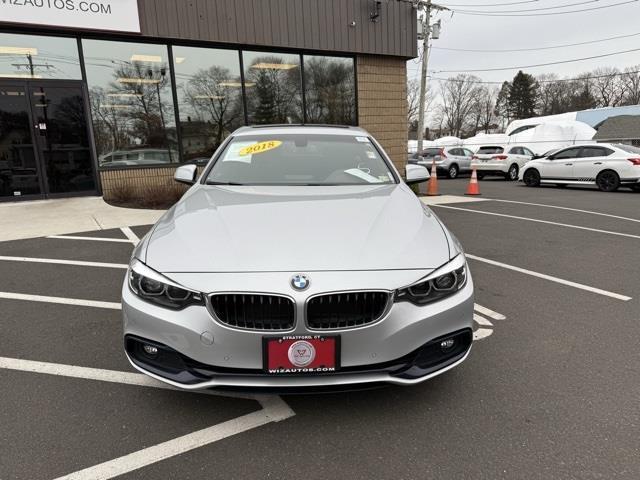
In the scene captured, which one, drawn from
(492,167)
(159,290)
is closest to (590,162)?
(492,167)

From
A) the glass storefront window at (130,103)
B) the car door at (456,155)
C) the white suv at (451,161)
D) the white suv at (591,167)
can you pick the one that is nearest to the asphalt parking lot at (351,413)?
the glass storefront window at (130,103)

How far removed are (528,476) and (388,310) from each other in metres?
0.94

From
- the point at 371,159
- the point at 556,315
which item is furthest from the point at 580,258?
the point at 371,159

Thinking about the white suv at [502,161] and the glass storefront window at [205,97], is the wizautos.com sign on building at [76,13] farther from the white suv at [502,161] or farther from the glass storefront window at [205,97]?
the white suv at [502,161]

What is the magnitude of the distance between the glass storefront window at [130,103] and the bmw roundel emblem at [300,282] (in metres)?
9.58

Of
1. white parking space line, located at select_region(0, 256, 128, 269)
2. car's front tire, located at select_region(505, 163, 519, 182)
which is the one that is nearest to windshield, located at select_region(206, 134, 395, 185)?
white parking space line, located at select_region(0, 256, 128, 269)

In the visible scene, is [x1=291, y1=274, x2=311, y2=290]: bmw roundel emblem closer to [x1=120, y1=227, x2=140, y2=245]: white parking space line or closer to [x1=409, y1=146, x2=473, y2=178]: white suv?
[x1=120, y1=227, x2=140, y2=245]: white parking space line

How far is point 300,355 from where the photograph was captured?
208 cm

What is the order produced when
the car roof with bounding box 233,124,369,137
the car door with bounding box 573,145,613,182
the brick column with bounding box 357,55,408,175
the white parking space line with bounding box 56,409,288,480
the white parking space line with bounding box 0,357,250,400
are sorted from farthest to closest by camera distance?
the car door with bounding box 573,145,613,182
the brick column with bounding box 357,55,408,175
the car roof with bounding box 233,124,369,137
the white parking space line with bounding box 0,357,250,400
the white parking space line with bounding box 56,409,288,480

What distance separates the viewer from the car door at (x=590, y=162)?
1430cm

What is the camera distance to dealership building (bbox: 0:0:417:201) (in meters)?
9.36

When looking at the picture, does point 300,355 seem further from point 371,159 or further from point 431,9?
point 431,9

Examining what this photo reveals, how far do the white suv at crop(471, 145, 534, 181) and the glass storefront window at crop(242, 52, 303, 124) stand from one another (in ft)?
34.5

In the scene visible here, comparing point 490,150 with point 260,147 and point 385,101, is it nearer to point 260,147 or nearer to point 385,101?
point 385,101
